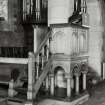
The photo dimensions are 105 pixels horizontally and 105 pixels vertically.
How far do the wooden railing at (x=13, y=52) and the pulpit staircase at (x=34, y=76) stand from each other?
1401 millimetres

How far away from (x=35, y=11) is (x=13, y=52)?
1541 mm

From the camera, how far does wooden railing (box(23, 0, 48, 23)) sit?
714 centimetres

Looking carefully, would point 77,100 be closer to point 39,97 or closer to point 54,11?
point 39,97

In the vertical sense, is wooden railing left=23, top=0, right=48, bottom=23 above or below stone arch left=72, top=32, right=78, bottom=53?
above

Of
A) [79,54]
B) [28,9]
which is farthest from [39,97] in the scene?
[28,9]

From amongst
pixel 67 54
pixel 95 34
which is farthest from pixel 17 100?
pixel 95 34

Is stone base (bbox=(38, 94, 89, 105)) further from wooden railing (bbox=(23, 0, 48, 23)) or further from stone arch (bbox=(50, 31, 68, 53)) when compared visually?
wooden railing (bbox=(23, 0, 48, 23))

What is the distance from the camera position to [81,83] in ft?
22.7

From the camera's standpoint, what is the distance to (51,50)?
560cm

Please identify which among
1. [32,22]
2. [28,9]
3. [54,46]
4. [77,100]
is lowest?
[77,100]

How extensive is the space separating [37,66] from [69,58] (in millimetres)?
792

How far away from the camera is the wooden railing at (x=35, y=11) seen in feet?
23.4

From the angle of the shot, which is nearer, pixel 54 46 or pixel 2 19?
pixel 54 46

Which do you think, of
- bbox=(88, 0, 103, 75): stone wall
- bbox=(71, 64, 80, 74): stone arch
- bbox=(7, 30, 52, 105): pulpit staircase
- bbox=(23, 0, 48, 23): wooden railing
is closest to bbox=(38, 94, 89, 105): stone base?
bbox=(7, 30, 52, 105): pulpit staircase
